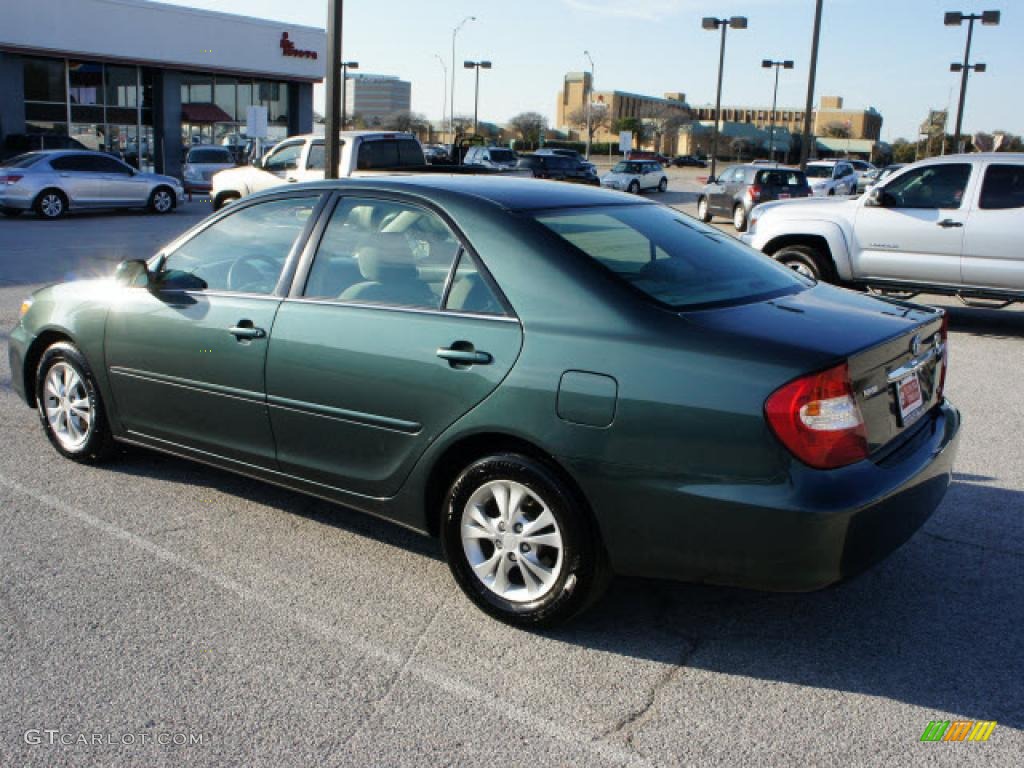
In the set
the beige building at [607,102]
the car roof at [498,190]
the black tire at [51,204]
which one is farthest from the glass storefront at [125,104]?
the beige building at [607,102]

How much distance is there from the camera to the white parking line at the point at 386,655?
308 centimetres

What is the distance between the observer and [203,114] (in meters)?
41.7

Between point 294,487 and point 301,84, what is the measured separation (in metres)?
43.0

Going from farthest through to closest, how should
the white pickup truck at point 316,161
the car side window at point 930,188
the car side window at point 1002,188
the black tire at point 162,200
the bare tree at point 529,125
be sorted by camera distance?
1. the bare tree at point 529,125
2. the black tire at point 162,200
3. the white pickup truck at point 316,161
4. the car side window at point 930,188
5. the car side window at point 1002,188

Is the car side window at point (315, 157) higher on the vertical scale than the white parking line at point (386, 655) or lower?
higher

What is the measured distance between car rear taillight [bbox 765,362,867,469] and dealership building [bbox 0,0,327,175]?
3305 centimetres

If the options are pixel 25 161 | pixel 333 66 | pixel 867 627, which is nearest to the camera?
pixel 867 627

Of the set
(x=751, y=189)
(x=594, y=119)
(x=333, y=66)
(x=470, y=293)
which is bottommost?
(x=751, y=189)

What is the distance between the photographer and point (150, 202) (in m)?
25.6

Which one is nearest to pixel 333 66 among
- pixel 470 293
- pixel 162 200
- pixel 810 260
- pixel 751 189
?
pixel 810 260

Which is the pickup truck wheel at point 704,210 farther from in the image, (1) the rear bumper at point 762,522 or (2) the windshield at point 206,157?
(1) the rear bumper at point 762,522

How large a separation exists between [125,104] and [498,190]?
38593 millimetres

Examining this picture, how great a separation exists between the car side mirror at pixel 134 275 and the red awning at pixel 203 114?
38.1 metres

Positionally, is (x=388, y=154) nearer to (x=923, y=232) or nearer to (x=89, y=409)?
(x=923, y=232)
